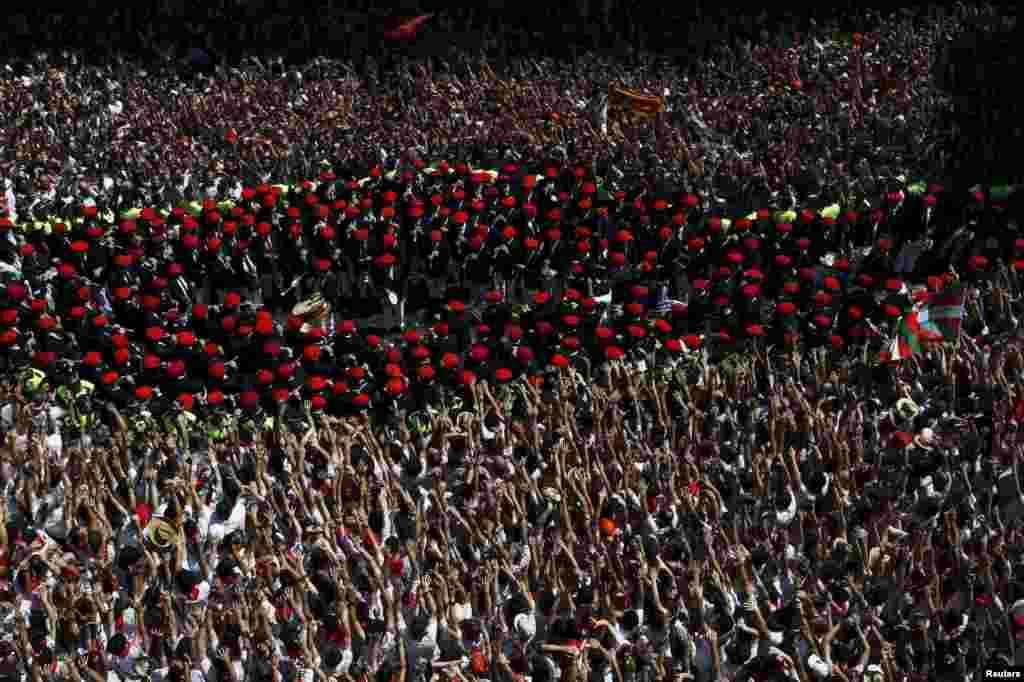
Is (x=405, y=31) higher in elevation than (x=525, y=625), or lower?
higher

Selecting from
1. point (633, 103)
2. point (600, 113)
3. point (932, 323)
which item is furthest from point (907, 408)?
point (633, 103)

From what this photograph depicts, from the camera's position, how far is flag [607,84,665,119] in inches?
325

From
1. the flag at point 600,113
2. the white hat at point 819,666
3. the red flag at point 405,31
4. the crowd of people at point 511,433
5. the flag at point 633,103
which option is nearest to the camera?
the white hat at point 819,666

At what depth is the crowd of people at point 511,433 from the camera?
371cm

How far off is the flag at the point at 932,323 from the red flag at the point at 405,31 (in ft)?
18.7

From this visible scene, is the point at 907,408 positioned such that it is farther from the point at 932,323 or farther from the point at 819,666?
the point at 819,666

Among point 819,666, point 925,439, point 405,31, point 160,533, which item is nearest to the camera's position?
point 819,666

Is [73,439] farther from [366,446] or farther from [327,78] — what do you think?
[327,78]

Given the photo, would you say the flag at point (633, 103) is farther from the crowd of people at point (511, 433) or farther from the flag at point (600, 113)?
the crowd of people at point (511, 433)

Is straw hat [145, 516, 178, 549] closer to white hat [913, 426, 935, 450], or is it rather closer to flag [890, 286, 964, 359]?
white hat [913, 426, 935, 450]

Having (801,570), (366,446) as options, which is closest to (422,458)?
(366,446)

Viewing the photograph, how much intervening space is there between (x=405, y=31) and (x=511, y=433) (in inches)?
241

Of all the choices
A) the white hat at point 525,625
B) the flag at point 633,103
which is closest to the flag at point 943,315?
the white hat at point 525,625

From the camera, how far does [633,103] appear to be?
328 inches
